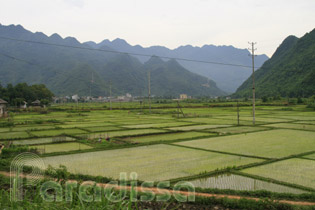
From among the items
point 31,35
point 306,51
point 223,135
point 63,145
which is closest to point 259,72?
point 306,51

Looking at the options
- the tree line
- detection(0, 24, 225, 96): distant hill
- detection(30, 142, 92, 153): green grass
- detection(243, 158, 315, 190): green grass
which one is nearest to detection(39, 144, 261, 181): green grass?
detection(243, 158, 315, 190): green grass

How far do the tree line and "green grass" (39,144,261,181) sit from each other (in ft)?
162

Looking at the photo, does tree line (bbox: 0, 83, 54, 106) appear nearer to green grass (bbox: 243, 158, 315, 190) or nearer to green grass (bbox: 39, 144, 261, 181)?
green grass (bbox: 39, 144, 261, 181)

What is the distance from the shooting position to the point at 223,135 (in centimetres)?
1900

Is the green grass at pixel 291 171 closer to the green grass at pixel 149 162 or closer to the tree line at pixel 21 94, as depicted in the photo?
the green grass at pixel 149 162

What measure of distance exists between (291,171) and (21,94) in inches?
2408

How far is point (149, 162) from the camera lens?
37.0ft

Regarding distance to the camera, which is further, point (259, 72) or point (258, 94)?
point (259, 72)

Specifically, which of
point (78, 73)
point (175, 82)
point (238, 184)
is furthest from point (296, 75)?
point (238, 184)

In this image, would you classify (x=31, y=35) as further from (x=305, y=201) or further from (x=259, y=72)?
(x=305, y=201)

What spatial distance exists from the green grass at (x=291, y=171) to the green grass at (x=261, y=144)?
1.30 metres

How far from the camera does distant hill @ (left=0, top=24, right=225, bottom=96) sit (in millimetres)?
104938

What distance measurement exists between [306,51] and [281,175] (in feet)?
290

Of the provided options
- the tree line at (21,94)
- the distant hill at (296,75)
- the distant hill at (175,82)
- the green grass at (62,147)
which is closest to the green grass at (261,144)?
the green grass at (62,147)
